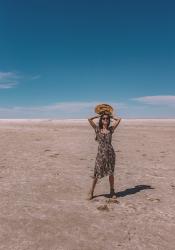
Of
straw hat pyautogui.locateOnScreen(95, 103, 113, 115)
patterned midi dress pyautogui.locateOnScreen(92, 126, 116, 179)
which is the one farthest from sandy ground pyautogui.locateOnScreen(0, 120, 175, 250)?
straw hat pyautogui.locateOnScreen(95, 103, 113, 115)

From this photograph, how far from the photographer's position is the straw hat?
1108 cm

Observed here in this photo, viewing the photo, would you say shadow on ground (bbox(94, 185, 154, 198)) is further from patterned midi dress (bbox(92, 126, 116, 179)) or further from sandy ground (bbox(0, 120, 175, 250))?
patterned midi dress (bbox(92, 126, 116, 179))

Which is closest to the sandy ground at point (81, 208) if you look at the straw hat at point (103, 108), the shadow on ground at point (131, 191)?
the shadow on ground at point (131, 191)

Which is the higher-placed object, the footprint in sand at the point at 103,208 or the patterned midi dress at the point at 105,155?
the patterned midi dress at the point at 105,155

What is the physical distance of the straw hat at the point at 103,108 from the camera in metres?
11.1

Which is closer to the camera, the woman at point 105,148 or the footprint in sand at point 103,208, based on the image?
the footprint in sand at point 103,208

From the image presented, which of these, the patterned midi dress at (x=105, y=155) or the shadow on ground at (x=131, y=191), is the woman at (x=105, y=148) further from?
the shadow on ground at (x=131, y=191)

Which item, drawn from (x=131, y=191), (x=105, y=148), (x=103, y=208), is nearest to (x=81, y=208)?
(x=103, y=208)

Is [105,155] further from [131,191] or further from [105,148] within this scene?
[131,191]

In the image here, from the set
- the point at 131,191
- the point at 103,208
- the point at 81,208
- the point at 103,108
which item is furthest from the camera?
the point at 131,191

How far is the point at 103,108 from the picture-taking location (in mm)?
11094

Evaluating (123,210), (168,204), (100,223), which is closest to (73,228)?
(100,223)

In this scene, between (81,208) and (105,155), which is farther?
(105,155)

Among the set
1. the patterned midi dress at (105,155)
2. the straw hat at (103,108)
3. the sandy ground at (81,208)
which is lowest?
the sandy ground at (81,208)
